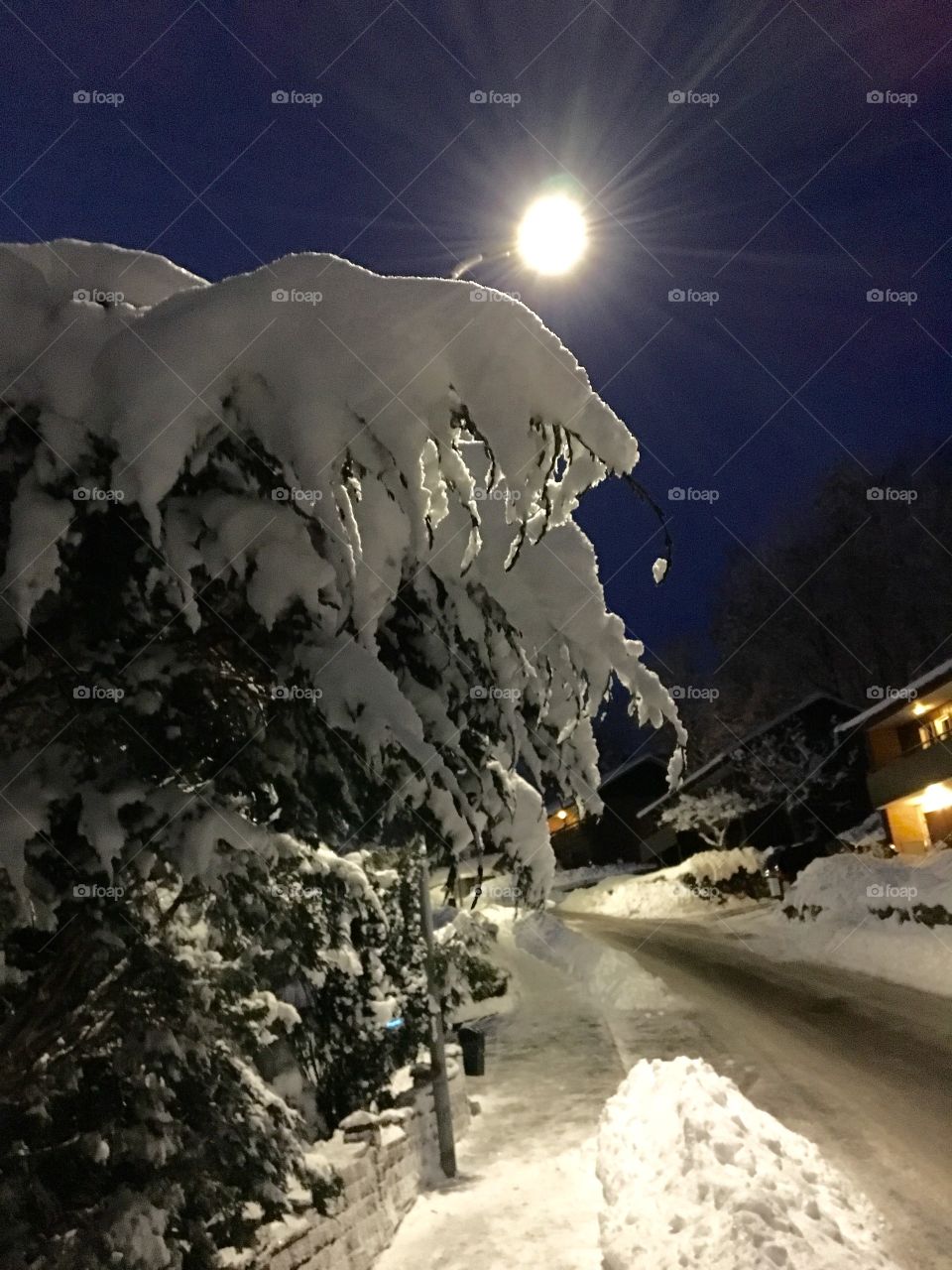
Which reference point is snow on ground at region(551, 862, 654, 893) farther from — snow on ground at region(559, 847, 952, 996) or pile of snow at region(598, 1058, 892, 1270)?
pile of snow at region(598, 1058, 892, 1270)

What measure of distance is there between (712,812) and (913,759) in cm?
1470

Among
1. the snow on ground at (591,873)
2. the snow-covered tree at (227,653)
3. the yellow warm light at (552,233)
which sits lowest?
the snow on ground at (591,873)

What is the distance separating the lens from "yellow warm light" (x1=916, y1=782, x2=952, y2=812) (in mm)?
25425

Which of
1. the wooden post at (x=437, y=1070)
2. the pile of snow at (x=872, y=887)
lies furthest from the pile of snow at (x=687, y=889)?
the wooden post at (x=437, y=1070)

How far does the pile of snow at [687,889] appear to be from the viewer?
35156mm

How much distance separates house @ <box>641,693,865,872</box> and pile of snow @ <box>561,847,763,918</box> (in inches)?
89.8

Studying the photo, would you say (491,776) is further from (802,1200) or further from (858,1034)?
(858,1034)

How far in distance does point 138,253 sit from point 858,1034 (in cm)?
1250

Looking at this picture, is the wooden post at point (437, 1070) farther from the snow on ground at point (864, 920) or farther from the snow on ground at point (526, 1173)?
the snow on ground at point (864, 920)

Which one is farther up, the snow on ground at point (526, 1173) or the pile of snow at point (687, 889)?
the snow on ground at point (526, 1173)

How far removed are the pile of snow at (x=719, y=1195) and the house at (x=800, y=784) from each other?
1134 inches

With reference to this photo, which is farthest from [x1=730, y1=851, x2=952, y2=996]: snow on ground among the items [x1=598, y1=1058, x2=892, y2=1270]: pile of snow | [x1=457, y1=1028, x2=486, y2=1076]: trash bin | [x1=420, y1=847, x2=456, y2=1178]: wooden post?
[x1=420, y1=847, x2=456, y2=1178]: wooden post

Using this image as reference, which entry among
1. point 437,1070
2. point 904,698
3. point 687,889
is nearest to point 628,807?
point 687,889

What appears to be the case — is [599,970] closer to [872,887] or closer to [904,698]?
[872,887]
